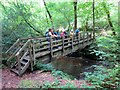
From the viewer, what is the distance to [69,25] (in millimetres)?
21438

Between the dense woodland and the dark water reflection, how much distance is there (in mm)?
1066

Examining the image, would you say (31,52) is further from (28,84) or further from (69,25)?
(69,25)

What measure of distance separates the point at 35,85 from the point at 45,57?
301 cm

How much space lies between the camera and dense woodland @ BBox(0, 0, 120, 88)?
7.37 meters

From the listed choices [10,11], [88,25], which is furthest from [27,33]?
[88,25]

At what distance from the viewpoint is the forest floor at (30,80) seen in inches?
276

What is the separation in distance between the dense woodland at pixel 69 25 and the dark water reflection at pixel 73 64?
1066 mm

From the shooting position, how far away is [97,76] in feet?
24.6

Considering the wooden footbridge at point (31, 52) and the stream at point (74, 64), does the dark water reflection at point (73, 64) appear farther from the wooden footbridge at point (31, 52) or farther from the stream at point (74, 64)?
the wooden footbridge at point (31, 52)

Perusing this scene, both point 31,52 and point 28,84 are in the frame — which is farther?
point 31,52

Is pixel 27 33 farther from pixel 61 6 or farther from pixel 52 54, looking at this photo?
pixel 61 6

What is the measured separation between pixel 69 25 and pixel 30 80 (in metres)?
14.8

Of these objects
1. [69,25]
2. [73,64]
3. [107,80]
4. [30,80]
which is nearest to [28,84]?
[30,80]

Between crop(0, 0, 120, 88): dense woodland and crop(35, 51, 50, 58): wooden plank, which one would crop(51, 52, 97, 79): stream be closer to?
crop(0, 0, 120, 88): dense woodland
